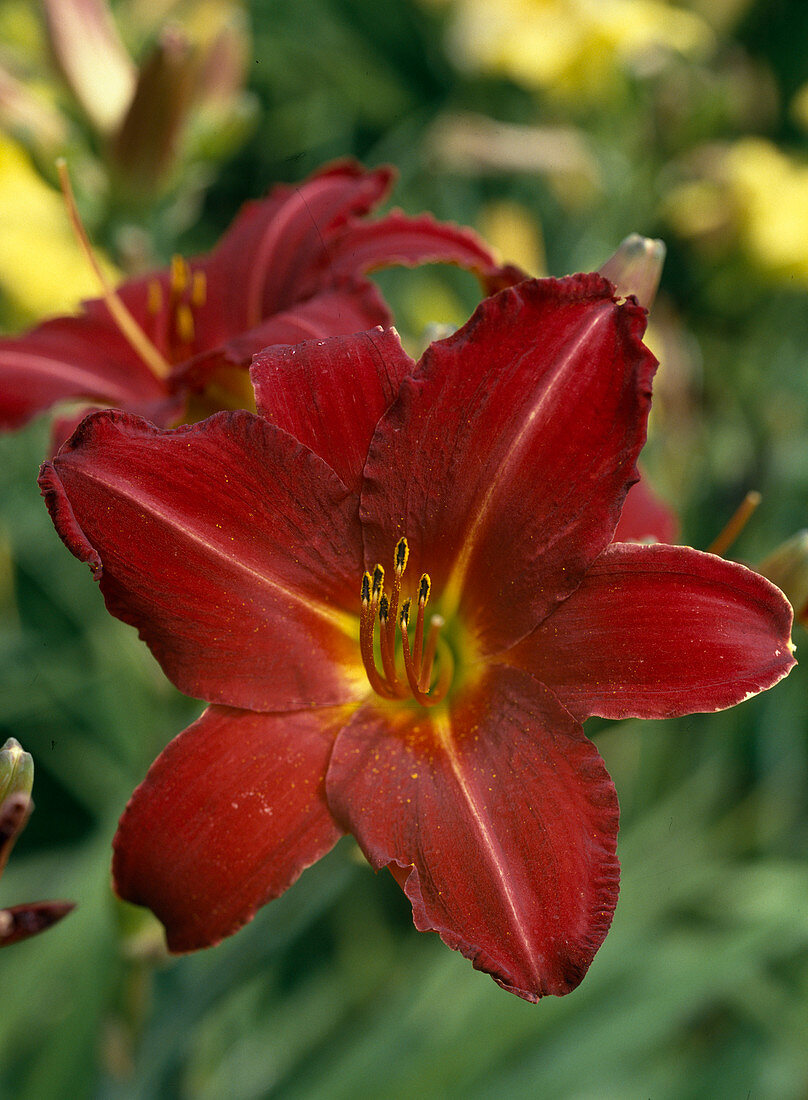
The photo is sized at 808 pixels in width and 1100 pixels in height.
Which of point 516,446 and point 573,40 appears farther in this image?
point 573,40

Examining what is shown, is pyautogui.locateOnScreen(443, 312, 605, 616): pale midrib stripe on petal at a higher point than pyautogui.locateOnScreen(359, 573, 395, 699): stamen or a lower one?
higher

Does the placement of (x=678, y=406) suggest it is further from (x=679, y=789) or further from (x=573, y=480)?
(x=573, y=480)

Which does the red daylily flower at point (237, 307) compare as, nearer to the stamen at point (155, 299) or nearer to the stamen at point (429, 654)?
the stamen at point (155, 299)

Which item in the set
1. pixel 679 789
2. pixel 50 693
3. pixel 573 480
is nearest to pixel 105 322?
pixel 573 480

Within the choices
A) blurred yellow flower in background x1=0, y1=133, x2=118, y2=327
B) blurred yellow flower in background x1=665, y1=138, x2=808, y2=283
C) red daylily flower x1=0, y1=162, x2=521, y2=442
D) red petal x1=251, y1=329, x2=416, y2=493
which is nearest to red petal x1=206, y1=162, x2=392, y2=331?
red daylily flower x1=0, y1=162, x2=521, y2=442

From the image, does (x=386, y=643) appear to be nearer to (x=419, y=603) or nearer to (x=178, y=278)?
(x=419, y=603)

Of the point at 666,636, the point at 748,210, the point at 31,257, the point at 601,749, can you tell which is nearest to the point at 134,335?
the point at 666,636

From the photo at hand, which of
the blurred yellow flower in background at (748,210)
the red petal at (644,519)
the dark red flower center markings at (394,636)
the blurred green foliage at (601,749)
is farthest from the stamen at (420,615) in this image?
the blurred yellow flower in background at (748,210)

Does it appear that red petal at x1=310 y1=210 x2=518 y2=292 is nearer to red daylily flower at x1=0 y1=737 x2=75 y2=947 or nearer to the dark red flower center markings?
the dark red flower center markings
